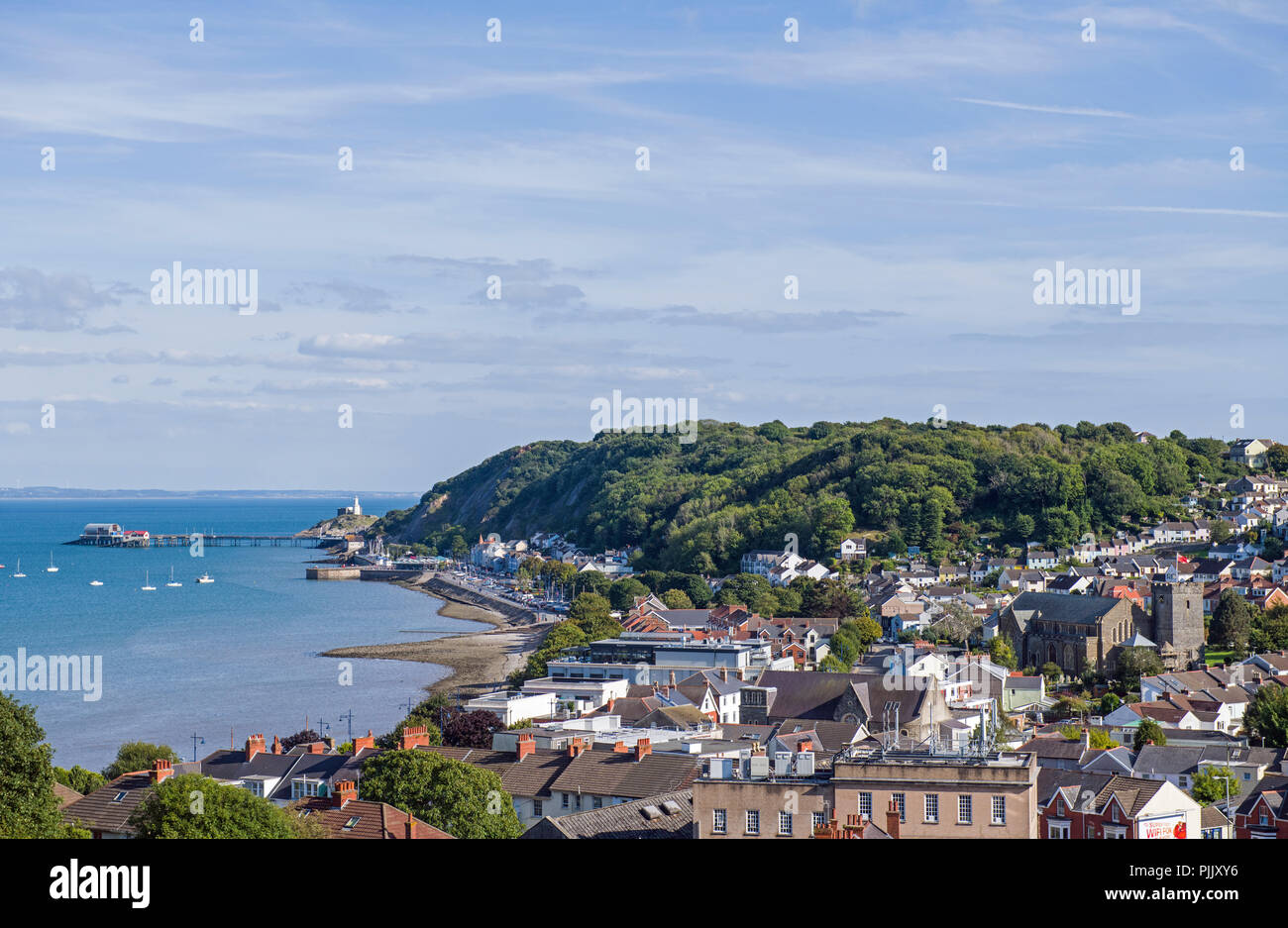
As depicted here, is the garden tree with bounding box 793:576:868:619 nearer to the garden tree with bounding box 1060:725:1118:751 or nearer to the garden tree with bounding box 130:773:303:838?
the garden tree with bounding box 1060:725:1118:751

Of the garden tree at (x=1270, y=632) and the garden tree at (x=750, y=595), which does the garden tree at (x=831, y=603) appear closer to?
the garden tree at (x=750, y=595)

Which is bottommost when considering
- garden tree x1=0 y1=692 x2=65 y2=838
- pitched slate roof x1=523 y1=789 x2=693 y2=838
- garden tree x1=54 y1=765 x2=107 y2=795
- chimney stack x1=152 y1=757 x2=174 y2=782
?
garden tree x1=54 y1=765 x2=107 y2=795

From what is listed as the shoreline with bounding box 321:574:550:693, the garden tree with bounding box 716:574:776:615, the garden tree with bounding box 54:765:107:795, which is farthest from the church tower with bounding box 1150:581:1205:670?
the garden tree with bounding box 54:765:107:795

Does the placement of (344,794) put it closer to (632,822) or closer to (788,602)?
(632,822)

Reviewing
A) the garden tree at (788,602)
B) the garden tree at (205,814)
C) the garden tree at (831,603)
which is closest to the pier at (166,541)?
the garden tree at (788,602)
